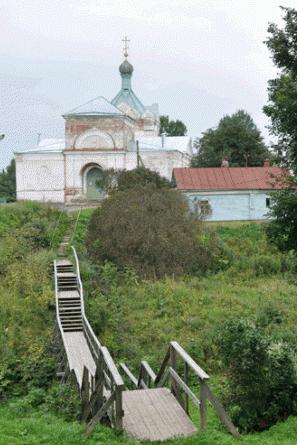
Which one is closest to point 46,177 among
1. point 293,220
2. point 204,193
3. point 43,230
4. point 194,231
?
point 204,193

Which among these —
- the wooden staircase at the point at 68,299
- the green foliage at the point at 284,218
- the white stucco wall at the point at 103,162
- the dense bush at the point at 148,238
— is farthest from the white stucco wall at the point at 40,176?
the green foliage at the point at 284,218

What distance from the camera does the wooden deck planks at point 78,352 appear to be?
48.6 ft

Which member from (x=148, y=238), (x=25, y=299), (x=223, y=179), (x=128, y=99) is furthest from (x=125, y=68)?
(x=25, y=299)

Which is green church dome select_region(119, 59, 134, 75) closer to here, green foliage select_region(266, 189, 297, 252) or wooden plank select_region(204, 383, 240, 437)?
green foliage select_region(266, 189, 297, 252)

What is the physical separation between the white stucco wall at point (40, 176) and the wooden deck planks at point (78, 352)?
31.1 metres

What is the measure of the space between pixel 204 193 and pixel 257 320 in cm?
1686

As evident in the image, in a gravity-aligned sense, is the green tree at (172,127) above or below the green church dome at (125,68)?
below

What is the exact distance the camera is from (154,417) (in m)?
9.30

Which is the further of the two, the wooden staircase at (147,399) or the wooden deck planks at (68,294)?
the wooden deck planks at (68,294)

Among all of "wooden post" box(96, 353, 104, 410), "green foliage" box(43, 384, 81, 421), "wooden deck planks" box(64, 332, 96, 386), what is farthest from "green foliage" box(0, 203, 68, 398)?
"wooden post" box(96, 353, 104, 410)

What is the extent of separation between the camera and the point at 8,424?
32.3 feet

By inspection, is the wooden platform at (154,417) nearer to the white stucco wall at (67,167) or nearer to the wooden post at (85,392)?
the wooden post at (85,392)

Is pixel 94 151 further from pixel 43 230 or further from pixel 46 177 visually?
pixel 43 230

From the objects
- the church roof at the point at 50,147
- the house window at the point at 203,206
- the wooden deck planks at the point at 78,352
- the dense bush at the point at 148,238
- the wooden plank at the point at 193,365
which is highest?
the church roof at the point at 50,147
